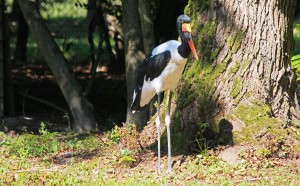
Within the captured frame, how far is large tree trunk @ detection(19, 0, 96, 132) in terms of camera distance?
9289 millimetres

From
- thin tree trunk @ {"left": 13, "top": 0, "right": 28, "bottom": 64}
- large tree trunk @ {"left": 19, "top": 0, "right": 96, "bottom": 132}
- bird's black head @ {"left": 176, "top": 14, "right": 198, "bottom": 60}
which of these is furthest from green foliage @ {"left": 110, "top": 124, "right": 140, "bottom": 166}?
thin tree trunk @ {"left": 13, "top": 0, "right": 28, "bottom": 64}

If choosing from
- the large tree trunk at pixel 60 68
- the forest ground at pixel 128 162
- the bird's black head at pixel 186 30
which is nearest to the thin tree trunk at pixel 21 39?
the large tree trunk at pixel 60 68

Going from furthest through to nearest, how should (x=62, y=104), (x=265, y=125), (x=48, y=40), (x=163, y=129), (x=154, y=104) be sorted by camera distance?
(x=62, y=104), (x=48, y=40), (x=154, y=104), (x=163, y=129), (x=265, y=125)

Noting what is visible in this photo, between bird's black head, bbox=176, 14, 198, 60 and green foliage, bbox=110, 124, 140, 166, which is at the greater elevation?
bird's black head, bbox=176, 14, 198, 60

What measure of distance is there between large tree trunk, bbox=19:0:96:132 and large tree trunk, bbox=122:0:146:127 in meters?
0.71

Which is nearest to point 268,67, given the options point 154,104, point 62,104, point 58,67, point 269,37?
point 269,37

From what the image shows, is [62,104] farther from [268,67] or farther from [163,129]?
[268,67]

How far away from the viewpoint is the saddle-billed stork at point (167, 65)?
654 cm

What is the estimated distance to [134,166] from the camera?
7031mm

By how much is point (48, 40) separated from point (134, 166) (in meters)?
2.89

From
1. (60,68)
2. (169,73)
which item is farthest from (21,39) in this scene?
(169,73)

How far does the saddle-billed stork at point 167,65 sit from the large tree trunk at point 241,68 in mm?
436

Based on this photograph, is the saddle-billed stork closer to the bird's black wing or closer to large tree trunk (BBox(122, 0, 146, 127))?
the bird's black wing

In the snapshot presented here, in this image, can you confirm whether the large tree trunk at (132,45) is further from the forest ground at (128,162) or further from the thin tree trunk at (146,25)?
the forest ground at (128,162)
